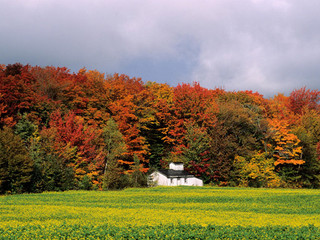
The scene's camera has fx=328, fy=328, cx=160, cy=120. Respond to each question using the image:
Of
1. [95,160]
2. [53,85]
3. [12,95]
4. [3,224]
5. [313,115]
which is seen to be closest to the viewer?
[3,224]

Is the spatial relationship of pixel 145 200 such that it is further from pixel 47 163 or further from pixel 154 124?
pixel 154 124

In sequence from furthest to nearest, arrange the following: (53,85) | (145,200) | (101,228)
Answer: (53,85), (145,200), (101,228)

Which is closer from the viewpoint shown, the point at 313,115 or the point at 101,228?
the point at 101,228

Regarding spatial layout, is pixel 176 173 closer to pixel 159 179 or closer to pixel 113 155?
pixel 159 179

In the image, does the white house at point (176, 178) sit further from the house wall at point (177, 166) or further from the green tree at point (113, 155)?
the green tree at point (113, 155)

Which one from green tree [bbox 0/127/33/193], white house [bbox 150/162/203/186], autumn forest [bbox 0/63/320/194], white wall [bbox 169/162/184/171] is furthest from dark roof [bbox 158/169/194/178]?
green tree [bbox 0/127/33/193]

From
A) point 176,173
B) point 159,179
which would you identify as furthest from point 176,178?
point 159,179

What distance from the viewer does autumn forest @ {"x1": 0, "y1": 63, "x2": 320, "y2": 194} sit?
49.1 metres

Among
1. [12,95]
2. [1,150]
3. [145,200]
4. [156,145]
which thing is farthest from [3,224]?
[156,145]

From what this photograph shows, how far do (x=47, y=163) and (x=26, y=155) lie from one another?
3.69m

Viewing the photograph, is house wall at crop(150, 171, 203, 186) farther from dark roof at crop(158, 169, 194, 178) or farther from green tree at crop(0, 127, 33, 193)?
green tree at crop(0, 127, 33, 193)

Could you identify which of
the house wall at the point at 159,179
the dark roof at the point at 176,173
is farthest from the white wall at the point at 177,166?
the house wall at the point at 159,179

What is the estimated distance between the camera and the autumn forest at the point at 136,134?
1934 inches

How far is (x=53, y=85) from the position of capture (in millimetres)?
59344
